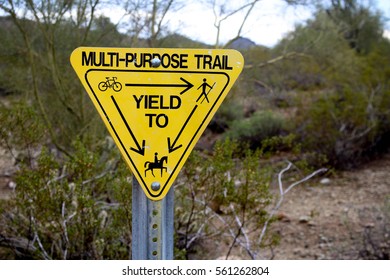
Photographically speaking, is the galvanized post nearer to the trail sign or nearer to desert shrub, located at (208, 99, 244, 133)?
the trail sign

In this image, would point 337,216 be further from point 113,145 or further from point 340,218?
point 113,145

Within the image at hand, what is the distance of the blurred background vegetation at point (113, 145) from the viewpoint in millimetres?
3916

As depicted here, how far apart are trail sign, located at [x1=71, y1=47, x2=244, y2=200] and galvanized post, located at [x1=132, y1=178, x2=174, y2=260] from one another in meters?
0.03

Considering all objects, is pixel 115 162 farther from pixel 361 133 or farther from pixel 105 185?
pixel 361 133

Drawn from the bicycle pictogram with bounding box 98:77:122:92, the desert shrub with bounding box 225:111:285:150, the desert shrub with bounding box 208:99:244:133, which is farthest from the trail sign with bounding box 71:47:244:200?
the desert shrub with bounding box 208:99:244:133

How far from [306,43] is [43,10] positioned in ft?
16.5

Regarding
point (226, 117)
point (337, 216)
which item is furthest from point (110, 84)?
point (226, 117)

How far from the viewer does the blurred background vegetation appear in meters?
3.92

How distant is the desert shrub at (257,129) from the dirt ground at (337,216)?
7.45 feet

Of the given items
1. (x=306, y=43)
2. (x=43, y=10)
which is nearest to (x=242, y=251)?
(x=43, y=10)

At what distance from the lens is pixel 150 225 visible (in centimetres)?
175

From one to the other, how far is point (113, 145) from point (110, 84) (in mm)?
4777

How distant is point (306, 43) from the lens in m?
9.60

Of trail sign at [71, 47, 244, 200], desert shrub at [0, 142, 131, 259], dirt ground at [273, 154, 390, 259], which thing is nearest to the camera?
trail sign at [71, 47, 244, 200]
